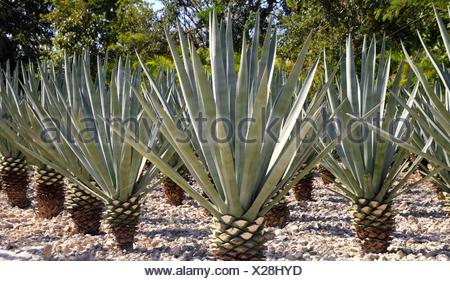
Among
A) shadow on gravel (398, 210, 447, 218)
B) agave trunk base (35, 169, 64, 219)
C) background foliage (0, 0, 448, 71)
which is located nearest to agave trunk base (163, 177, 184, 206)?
agave trunk base (35, 169, 64, 219)

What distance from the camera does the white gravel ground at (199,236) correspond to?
8.92 feet

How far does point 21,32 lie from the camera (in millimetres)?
15570

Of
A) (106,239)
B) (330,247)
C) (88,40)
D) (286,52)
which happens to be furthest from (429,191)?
(88,40)

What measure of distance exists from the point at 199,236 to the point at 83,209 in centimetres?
82

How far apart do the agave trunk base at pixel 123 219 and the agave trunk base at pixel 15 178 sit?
6.31ft

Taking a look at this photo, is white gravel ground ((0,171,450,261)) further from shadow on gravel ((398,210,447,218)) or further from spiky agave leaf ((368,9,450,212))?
spiky agave leaf ((368,9,450,212))

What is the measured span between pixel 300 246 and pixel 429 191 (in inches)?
107

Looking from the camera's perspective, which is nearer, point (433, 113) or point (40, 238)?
point (433, 113)

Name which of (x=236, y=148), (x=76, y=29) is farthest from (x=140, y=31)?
(x=236, y=148)

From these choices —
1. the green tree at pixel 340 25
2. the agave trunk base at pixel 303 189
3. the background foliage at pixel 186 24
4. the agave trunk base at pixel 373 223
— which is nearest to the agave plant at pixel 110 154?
the agave trunk base at pixel 373 223

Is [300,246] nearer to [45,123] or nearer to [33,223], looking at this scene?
[45,123]

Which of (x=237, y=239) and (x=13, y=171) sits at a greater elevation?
(x=13, y=171)

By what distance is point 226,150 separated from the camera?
5.78 feet

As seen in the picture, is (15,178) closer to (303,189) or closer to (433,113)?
(303,189)
